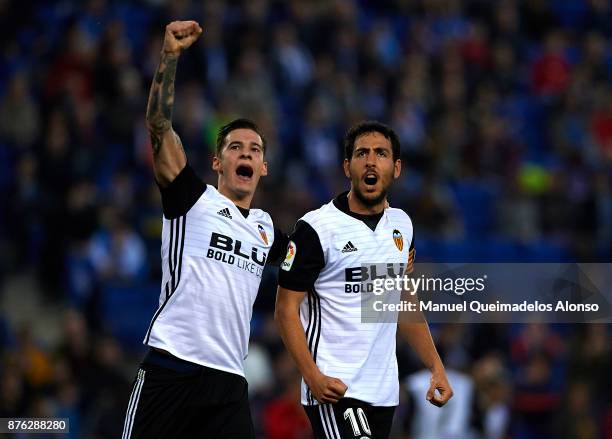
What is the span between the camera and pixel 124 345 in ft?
42.0

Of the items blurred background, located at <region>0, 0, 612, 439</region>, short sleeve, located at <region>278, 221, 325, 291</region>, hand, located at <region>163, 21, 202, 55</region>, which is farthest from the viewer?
blurred background, located at <region>0, 0, 612, 439</region>

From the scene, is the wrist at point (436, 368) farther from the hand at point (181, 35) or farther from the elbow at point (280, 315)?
the hand at point (181, 35)

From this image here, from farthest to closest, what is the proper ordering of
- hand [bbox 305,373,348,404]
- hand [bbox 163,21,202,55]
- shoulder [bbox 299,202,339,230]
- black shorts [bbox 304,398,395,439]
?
shoulder [bbox 299,202,339,230]
black shorts [bbox 304,398,395,439]
hand [bbox 305,373,348,404]
hand [bbox 163,21,202,55]

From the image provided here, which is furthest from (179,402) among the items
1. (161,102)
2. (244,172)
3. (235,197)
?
(161,102)

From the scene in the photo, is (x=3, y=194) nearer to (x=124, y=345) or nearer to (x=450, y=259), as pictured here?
(x=124, y=345)

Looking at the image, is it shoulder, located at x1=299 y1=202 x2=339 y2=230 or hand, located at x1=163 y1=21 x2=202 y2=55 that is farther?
shoulder, located at x1=299 y1=202 x2=339 y2=230

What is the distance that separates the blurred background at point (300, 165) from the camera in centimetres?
1211

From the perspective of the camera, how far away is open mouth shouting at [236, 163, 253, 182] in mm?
6895

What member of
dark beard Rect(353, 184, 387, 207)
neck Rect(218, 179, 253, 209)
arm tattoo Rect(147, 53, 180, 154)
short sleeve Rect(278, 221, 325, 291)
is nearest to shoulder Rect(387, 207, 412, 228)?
dark beard Rect(353, 184, 387, 207)

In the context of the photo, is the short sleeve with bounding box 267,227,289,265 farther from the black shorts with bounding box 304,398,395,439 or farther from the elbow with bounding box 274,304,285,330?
the black shorts with bounding box 304,398,395,439

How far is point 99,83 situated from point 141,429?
9034 mm

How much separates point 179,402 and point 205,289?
61 cm

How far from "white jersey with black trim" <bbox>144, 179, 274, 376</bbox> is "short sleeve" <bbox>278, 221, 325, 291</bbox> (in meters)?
0.20

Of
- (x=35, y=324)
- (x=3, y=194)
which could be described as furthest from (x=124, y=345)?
(x=3, y=194)
